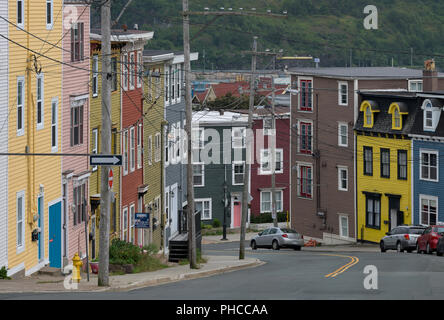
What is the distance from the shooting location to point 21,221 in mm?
29453

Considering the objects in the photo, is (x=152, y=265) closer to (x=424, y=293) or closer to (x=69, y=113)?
(x=69, y=113)

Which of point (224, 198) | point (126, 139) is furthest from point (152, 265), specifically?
point (224, 198)

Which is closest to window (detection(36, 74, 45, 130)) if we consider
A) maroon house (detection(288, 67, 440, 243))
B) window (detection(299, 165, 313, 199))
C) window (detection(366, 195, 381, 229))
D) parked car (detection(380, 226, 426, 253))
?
parked car (detection(380, 226, 426, 253))

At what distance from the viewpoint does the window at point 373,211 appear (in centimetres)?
6512

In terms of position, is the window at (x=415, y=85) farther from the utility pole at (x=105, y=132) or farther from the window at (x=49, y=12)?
the utility pole at (x=105, y=132)

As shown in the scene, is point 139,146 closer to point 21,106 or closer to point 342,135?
point 21,106

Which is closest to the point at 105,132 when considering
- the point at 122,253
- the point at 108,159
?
the point at 108,159

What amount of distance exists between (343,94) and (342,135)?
3.12 m

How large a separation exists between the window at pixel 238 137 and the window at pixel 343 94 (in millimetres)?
10860

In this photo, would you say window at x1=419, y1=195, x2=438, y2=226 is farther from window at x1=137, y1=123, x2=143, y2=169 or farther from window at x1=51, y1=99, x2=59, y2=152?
window at x1=51, y1=99, x2=59, y2=152

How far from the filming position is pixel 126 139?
43844 millimetres

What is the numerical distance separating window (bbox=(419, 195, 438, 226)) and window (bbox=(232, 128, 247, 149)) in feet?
66.3

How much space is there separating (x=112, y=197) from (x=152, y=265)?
17.4ft

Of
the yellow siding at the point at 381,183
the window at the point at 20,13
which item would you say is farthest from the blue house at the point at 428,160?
the window at the point at 20,13
